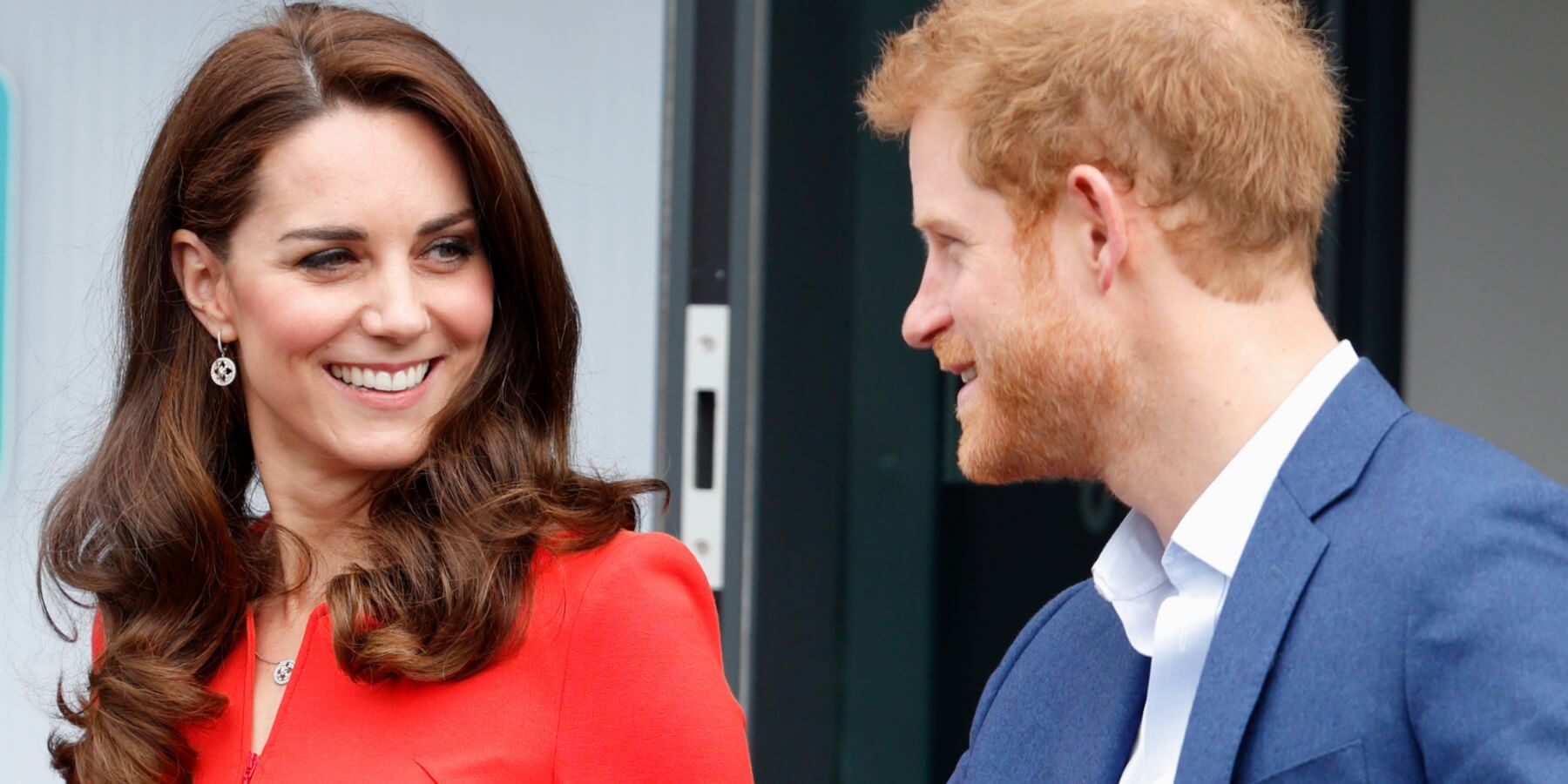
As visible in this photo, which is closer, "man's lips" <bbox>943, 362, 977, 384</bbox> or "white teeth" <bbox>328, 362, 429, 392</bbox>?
"man's lips" <bbox>943, 362, 977, 384</bbox>

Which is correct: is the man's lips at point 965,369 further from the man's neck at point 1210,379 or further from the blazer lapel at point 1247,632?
the blazer lapel at point 1247,632

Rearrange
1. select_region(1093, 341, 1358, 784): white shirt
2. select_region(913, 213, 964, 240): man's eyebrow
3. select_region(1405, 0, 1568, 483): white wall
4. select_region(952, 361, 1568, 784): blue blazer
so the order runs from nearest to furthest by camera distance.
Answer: select_region(952, 361, 1568, 784): blue blazer → select_region(1093, 341, 1358, 784): white shirt → select_region(913, 213, 964, 240): man's eyebrow → select_region(1405, 0, 1568, 483): white wall

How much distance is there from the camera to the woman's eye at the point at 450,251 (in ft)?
5.78

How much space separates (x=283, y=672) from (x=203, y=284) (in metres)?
0.41

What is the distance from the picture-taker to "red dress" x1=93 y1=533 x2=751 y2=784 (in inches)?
61.6

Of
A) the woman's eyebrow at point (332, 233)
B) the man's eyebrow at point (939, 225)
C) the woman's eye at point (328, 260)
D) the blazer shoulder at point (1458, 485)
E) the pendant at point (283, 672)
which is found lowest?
the pendant at point (283, 672)

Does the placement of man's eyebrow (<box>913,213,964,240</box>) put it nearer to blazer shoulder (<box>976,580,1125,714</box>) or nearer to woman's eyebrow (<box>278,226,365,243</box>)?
blazer shoulder (<box>976,580,1125,714</box>)

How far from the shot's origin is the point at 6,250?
2752 mm

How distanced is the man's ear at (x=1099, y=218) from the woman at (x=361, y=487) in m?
0.52

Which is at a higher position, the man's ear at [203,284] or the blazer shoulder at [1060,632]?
the man's ear at [203,284]

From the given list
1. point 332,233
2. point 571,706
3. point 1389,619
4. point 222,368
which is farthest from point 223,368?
point 1389,619

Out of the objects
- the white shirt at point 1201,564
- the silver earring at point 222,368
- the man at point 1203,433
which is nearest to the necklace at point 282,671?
the silver earring at point 222,368

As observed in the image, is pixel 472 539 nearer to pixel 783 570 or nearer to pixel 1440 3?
pixel 783 570

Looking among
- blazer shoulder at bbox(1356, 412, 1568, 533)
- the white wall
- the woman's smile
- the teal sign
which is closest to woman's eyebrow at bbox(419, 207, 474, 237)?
the woman's smile
